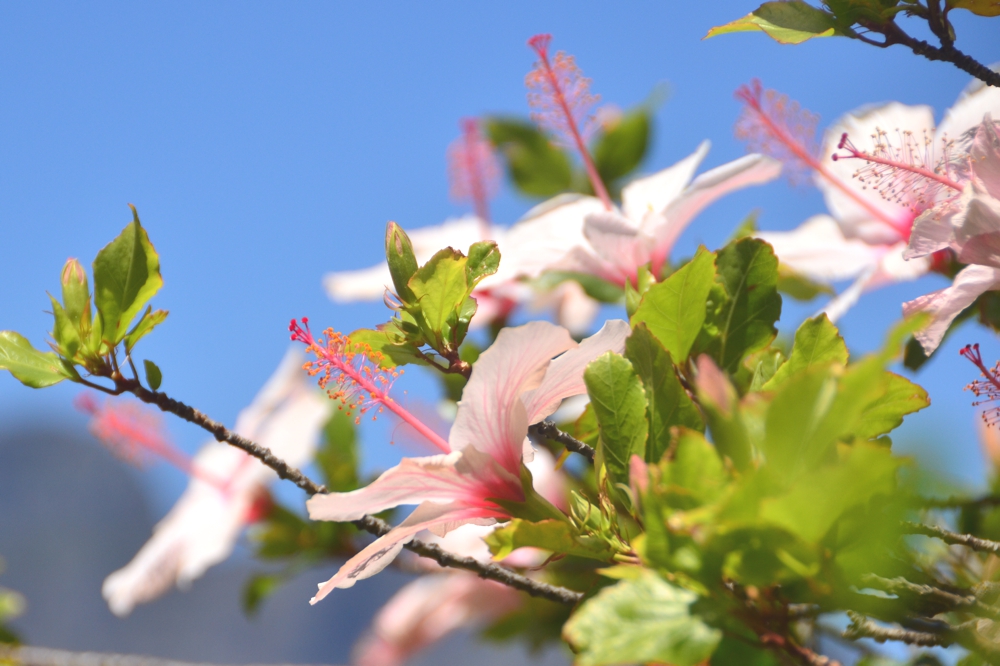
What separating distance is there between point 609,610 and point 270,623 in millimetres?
6883

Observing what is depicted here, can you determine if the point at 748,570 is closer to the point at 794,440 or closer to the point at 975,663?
the point at 794,440

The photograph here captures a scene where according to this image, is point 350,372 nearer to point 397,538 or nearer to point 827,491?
point 397,538

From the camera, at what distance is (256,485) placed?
6.69 feet

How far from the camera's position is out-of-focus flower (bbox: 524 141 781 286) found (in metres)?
1.09

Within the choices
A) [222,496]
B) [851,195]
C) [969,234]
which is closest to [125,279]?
[969,234]

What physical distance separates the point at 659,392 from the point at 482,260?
9.0 inches

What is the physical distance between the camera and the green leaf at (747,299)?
2.91ft

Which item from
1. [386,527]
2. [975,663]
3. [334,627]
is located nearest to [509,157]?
[386,527]

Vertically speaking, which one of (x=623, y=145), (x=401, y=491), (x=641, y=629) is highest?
(x=623, y=145)

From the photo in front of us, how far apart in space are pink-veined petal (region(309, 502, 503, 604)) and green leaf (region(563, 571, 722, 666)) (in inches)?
10.4

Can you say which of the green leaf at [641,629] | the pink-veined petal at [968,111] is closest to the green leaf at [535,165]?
the pink-veined petal at [968,111]

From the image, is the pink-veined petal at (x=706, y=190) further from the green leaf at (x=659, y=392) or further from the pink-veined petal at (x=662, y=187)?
the green leaf at (x=659, y=392)

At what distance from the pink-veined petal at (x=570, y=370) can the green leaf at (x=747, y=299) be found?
181 mm

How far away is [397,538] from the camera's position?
0.75 m
